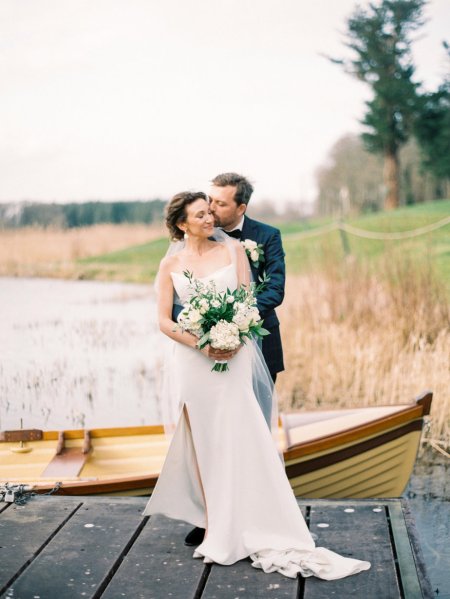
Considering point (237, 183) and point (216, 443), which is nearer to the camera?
point (216, 443)

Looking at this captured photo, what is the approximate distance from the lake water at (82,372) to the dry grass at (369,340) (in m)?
0.78

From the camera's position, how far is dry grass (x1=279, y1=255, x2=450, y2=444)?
24.4 feet

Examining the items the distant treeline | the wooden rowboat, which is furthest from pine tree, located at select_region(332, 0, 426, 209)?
the wooden rowboat

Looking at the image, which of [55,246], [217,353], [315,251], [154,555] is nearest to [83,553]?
[154,555]

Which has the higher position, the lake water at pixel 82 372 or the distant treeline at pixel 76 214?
the distant treeline at pixel 76 214

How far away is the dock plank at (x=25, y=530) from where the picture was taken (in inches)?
141

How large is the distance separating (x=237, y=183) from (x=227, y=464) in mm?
1225

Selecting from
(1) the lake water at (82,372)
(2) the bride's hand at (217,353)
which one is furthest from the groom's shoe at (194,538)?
(1) the lake water at (82,372)

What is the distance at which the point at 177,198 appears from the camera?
3.68 m

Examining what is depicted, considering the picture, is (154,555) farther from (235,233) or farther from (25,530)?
(235,233)

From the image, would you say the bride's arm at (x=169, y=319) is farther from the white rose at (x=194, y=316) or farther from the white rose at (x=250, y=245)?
the white rose at (x=250, y=245)

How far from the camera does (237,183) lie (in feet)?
12.7

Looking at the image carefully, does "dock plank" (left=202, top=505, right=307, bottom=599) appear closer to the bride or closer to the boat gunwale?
the bride

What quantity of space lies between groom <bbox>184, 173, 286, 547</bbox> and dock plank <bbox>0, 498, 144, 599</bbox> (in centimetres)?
36
